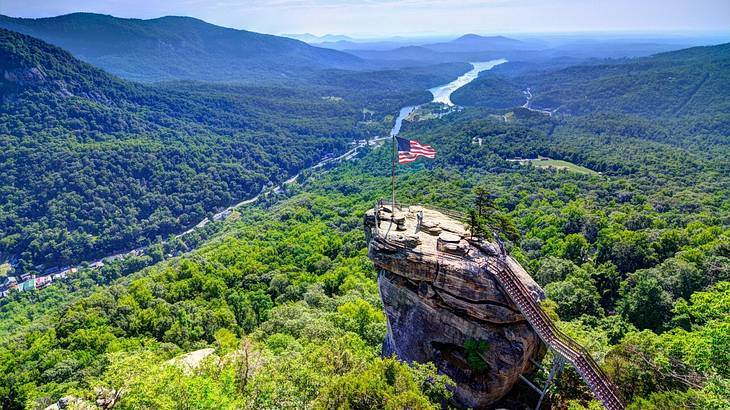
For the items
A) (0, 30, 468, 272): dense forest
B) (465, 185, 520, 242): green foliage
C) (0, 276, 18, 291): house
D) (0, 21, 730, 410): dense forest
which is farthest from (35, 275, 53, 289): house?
(465, 185, 520, 242): green foliage

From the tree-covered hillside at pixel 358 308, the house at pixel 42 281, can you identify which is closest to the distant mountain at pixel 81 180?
the house at pixel 42 281

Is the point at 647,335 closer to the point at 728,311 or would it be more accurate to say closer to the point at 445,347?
the point at 728,311

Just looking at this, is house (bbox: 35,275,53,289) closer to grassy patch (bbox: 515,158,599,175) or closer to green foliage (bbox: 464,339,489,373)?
green foliage (bbox: 464,339,489,373)

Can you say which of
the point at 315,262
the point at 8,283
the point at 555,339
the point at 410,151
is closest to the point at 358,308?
the point at 410,151

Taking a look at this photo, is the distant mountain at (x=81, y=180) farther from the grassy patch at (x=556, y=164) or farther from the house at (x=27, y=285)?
the grassy patch at (x=556, y=164)

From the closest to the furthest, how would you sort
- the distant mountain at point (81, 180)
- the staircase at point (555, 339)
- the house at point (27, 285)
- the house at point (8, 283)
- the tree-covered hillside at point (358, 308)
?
the tree-covered hillside at point (358, 308), the staircase at point (555, 339), the house at point (27, 285), the house at point (8, 283), the distant mountain at point (81, 180)

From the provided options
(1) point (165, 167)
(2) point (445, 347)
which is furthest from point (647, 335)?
(1) point (165, 167)
